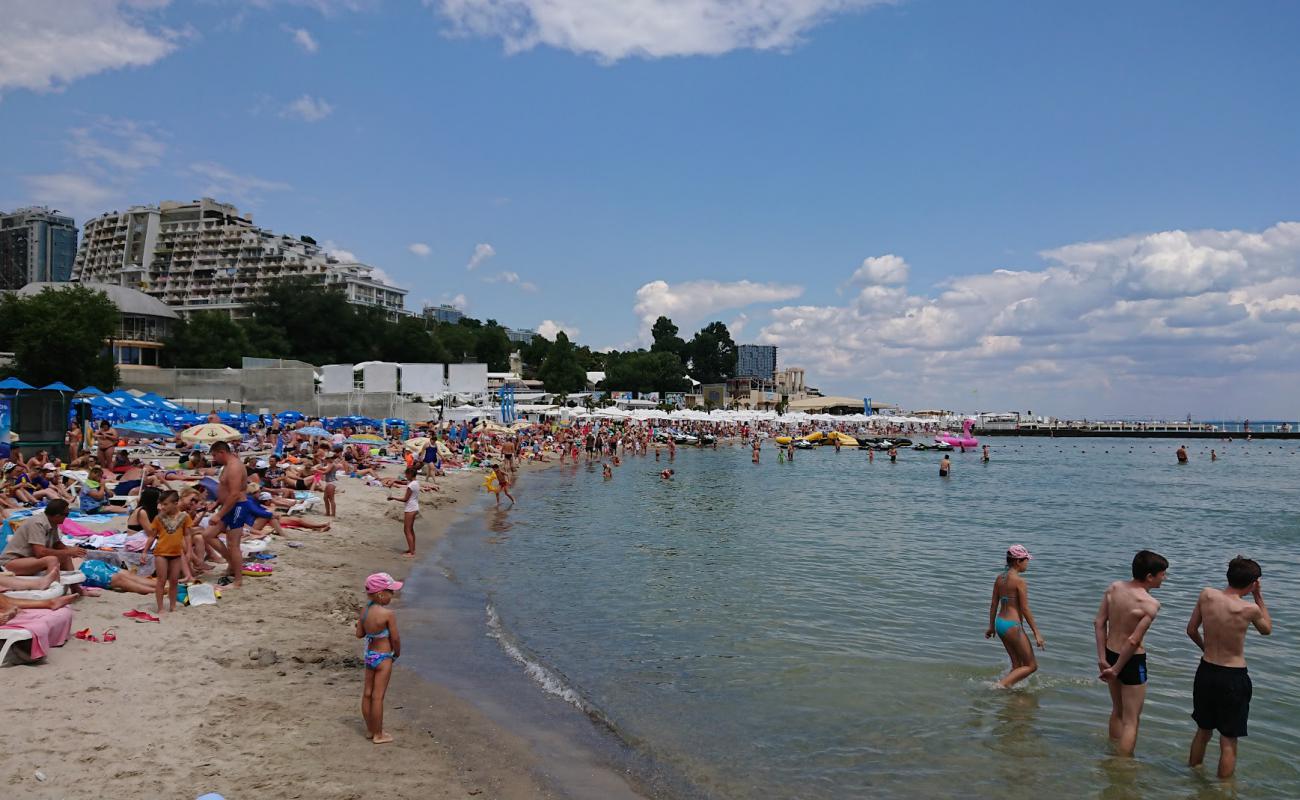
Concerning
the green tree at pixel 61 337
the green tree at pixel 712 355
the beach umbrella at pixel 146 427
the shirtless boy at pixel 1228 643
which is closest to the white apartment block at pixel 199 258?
the green tree at pixel 712 355

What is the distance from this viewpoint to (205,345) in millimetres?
66062

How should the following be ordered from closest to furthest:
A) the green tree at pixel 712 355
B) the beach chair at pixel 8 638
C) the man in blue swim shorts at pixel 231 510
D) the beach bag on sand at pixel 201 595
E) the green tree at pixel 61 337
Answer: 1. the beach chair at pixel 8 638
2. the beach bag on sand at pixel 201 595
3. the man in blue swim shorts at pixel 231 510
4. the green tree at pixel 61 337
5. the green tree at pixel 712 355

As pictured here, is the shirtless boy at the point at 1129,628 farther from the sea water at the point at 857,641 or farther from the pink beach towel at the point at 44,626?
the pink beach towel at the point at 44,626

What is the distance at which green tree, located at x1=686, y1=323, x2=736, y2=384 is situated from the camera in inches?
5285

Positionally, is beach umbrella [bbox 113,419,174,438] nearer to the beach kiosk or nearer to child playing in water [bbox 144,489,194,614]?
the beach kiosk

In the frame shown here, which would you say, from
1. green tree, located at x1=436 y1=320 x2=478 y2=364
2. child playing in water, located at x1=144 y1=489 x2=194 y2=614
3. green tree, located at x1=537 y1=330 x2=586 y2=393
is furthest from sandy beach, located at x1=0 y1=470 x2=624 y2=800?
green tree, located at x1=537 y1=330 x2=586 y2=393

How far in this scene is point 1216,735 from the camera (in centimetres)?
725

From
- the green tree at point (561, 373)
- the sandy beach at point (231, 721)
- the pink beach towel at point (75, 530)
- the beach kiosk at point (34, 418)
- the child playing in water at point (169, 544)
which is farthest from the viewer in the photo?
the green tree at point (561, 373)

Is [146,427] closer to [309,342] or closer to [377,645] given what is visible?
[377,645]

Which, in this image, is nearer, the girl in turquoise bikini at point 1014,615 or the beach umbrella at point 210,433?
the girl in turquoise bikini at point 1014,615

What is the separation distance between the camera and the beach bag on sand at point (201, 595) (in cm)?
842

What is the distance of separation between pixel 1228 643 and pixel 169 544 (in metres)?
9.30

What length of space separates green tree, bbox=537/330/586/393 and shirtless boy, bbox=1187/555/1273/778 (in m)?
94.8

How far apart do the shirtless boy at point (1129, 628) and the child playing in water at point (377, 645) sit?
16.6ft
